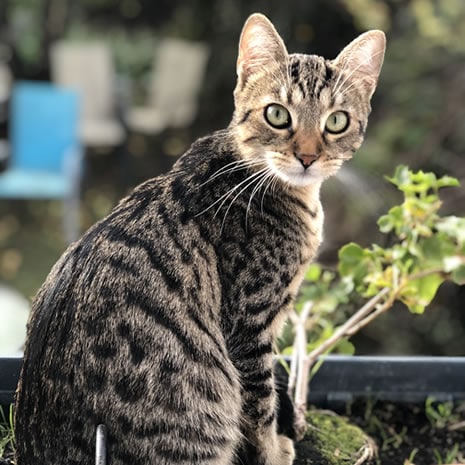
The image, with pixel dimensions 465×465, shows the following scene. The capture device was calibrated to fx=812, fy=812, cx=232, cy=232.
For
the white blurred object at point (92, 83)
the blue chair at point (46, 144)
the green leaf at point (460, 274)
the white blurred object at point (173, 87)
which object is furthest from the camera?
the white blurred object at point (92, 83)

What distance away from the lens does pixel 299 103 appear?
111 cm

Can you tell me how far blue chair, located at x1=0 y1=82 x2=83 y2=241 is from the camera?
4.45 m

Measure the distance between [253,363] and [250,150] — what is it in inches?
11.7

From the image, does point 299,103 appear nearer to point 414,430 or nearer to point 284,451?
point 284,451

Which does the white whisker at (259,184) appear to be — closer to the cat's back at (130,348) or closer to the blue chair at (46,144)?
the cat's back at (130,348)

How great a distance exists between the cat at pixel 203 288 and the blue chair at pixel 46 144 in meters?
3.35

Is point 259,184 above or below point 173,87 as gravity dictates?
above

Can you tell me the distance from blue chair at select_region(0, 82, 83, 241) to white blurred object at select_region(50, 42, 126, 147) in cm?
44

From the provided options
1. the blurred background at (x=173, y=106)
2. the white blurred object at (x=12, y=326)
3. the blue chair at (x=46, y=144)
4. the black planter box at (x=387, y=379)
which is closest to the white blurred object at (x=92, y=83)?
the blurred background at (x=173, y=106)

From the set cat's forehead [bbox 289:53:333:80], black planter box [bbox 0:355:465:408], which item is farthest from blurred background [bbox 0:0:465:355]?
cat's forehead [bbox 289:53:333:80]

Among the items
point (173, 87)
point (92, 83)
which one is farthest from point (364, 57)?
point (92, 83)

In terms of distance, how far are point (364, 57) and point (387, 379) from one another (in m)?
0.61

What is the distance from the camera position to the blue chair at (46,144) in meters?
4.45

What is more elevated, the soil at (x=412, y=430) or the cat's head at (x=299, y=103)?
the cat's head at (x=299, y=103)
